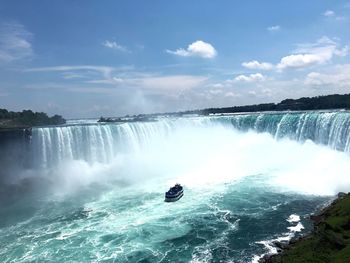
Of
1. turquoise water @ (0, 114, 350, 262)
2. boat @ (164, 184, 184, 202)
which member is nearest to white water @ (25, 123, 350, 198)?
turquoise water @ (0, 114, 350, 262)

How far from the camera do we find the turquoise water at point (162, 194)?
20.2 m

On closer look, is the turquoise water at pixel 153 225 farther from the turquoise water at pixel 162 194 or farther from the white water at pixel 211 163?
the white water at pixel 211 163

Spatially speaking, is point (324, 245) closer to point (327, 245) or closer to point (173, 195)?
point (327, 245)

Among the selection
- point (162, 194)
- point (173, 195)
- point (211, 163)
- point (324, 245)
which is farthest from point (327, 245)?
point (211, 163)

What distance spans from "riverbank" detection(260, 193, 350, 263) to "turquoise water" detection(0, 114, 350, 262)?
1.32 m

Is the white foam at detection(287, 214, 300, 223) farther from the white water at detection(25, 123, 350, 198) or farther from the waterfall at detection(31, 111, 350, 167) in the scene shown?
the waterfall at detection(31, 111, 350, 167)

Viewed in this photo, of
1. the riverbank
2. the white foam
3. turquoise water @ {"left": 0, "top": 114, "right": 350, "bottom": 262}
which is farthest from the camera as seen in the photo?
the white foam

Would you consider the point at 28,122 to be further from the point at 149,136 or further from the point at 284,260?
the point at 284,260

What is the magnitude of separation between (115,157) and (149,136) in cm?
608

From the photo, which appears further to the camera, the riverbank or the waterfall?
the waterfall

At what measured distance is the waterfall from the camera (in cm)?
3875

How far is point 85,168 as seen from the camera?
39906 millimetres

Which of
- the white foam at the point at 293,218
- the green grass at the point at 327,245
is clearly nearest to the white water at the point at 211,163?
the white foam at the point at 293,218

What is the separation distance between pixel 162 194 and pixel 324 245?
16.3 meters
